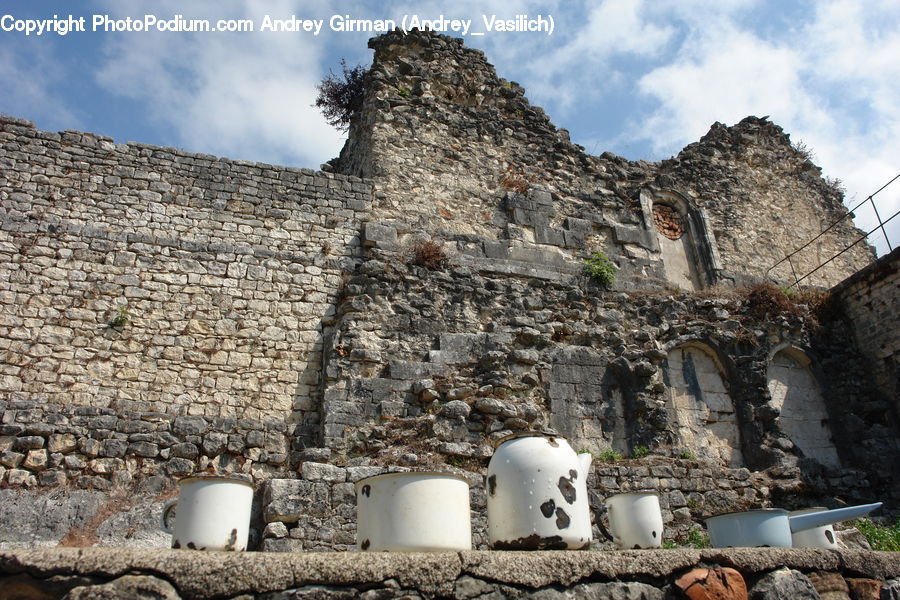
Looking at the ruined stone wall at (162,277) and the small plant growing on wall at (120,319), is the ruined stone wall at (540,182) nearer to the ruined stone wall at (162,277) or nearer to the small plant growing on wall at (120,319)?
the ruined stone wall at (162,277)

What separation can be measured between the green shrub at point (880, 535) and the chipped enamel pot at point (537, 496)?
5414 mm

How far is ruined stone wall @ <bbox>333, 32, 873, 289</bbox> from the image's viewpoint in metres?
11.2

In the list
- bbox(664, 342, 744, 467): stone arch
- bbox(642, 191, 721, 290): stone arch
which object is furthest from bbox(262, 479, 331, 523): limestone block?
bbox(642, 191, 721, 290): stone arch

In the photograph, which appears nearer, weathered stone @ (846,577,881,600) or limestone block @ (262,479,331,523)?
weathered stone @ (846,577,881,600)

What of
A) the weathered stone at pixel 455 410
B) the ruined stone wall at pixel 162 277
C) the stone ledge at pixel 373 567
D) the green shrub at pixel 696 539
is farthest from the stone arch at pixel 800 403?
the stone ledge at pixel 373 567

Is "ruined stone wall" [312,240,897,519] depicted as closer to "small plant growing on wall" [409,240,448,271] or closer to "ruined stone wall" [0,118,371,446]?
"small plant growing on wall" [409,240,448,271]

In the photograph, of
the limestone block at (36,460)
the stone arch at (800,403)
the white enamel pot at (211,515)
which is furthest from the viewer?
the stone arch at (800,403)

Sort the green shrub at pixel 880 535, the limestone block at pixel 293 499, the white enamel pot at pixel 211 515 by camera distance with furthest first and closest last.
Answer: the green shrub at pixel 880 535 → the limestone block at pixel 293 499 → the white enamel pot at pixel 211 515


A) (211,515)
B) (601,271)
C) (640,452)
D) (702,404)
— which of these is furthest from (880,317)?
(211,515)

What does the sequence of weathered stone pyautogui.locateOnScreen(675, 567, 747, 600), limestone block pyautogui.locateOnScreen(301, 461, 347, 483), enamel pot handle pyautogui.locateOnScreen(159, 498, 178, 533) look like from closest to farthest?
weathered stone pyautogui.locateOnScreen(675, 567, 747, 600) < enamel pot handle pyautogui.locateOnScreen(159, 498, 178, 533) < limestone block pyautogui.locateOnScreen(301, 461, 347, 483)

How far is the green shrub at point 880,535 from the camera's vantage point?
782 centimetres

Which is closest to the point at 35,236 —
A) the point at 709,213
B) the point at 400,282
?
the point at 400,282

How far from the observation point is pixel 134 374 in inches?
328

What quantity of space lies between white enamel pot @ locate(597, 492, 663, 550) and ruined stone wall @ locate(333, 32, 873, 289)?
6421 millimetres
